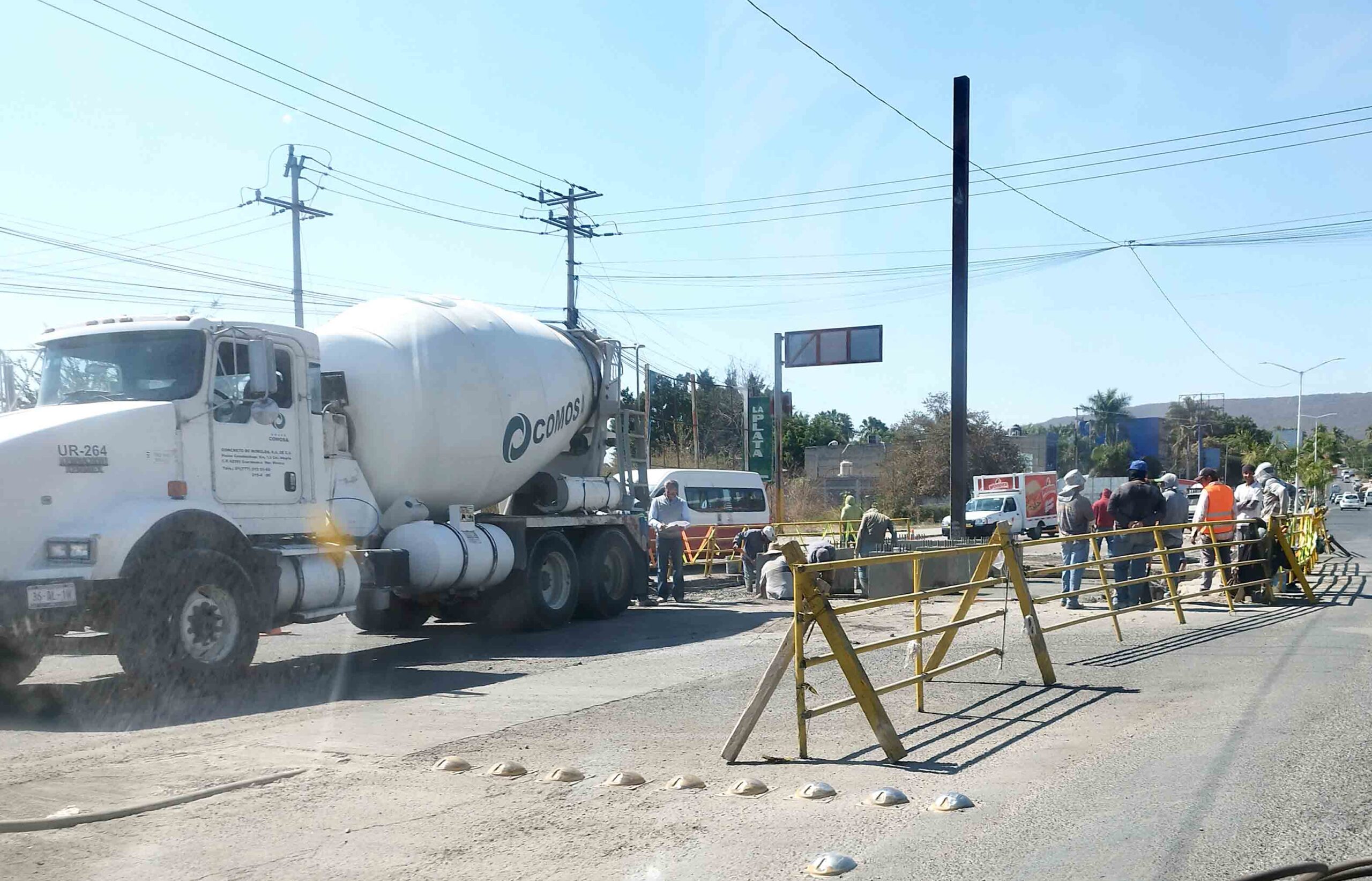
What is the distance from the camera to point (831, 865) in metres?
4.61

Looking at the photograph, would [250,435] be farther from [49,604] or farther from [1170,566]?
[1170,566]

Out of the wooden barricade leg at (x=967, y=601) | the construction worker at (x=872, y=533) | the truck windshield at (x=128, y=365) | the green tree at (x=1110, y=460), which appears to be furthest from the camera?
the green tree at (x=1110, y=460)

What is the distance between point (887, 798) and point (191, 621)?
6.03 m

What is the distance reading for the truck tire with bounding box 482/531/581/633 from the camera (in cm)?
1345

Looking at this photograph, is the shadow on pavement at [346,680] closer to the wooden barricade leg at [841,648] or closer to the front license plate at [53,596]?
the front license plate at [53,596]

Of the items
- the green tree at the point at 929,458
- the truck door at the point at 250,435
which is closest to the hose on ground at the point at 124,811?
the truck door at the point at 250,435

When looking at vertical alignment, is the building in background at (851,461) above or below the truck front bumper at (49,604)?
below

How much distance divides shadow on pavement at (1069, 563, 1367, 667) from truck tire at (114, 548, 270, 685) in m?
6.98

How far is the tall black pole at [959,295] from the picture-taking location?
19672 millimetres

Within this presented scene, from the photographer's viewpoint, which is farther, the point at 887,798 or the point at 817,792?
the point at 817,792

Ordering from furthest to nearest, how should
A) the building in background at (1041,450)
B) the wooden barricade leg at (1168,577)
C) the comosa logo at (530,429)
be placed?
1. the building in background at (1041,450)
2. the comosa logo at (530,429)
3. the wooden barricade leg at (1168,577)

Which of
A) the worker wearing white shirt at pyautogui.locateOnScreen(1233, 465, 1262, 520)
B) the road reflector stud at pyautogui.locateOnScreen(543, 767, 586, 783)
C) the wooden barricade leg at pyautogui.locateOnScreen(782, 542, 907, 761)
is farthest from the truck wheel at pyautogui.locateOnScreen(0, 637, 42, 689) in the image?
the worker wearing white shirt at pyautogui.locateOnScreen(1233, 465, 1262, 520)

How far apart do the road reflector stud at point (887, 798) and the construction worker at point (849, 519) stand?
13815mm

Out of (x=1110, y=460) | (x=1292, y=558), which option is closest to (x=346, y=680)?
(x=1292, y=558)
